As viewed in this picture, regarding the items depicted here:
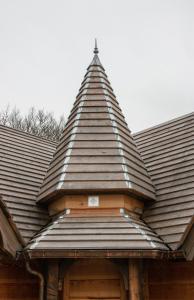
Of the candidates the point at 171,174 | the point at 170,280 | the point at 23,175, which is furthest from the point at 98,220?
the point at 23,175

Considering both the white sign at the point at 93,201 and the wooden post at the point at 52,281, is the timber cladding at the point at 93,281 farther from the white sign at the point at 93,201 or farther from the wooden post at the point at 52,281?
the white sign at the point at 93,201

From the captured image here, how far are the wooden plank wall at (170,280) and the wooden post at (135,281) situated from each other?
0.70 m

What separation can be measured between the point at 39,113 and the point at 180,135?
21.2 meters

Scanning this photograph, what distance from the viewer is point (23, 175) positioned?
9352mm

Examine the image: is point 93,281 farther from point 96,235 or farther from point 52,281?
point 96,235

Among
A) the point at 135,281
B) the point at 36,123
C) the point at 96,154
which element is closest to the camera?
the point at 135,281

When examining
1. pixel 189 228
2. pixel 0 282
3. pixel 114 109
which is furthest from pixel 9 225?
pixel 114 109

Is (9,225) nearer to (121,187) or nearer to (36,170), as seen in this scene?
(121,187)

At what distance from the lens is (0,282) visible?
7410 millimetres

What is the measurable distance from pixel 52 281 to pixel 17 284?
109cm

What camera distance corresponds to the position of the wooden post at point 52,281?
662 centimetres

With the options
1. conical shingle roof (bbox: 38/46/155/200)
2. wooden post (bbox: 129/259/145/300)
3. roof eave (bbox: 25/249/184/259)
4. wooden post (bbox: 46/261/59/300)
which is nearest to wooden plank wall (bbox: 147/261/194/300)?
wooden post (bbox: 129/259/145/300)

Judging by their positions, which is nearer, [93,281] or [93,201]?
[93,281]

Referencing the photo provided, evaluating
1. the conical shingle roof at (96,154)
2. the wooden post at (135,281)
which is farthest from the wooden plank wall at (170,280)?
the conical shingle roof at (96,154)
